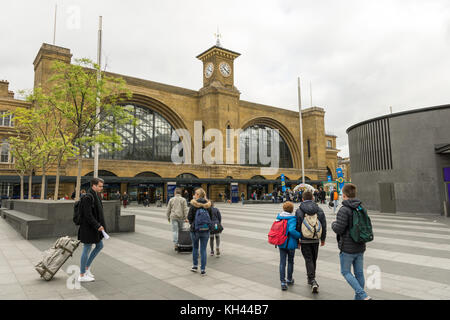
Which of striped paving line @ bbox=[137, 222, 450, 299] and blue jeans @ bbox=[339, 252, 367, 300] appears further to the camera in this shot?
striped paving line @ bbox=[137, 222, 450, 299]

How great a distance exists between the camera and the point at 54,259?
5277 mm

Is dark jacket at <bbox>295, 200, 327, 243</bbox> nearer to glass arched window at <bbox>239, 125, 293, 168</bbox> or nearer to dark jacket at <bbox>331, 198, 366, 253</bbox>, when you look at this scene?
dark jacket at <bbox>331, 198, 366, 253</bbox>

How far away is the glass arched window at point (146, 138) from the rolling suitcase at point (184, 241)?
3361 centimetres

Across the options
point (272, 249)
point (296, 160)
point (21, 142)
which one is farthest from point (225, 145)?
point (272, 249)

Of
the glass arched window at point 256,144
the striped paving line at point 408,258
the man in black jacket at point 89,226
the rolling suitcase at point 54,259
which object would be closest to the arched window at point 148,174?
the glass arched window at point 256,144

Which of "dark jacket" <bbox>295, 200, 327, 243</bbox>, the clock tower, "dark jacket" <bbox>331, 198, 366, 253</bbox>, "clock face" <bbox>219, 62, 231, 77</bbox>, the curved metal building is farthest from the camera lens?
"clock face" <bbox>219, 62, 231, 77</bbox>

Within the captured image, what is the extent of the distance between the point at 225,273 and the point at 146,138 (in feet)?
125

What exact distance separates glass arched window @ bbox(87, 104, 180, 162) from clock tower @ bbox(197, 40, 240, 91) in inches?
385

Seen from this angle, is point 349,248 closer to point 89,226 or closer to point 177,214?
point 89,226

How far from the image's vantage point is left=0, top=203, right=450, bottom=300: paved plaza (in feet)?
15.2

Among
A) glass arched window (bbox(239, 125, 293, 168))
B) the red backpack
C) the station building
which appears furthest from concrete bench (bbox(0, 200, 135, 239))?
glass arched window (bbox(239, 125, 293, 168))

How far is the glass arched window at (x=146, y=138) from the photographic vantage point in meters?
40.2

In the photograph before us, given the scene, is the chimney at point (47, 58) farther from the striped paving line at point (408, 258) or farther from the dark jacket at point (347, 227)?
the dark jacket at point (347, 227)
